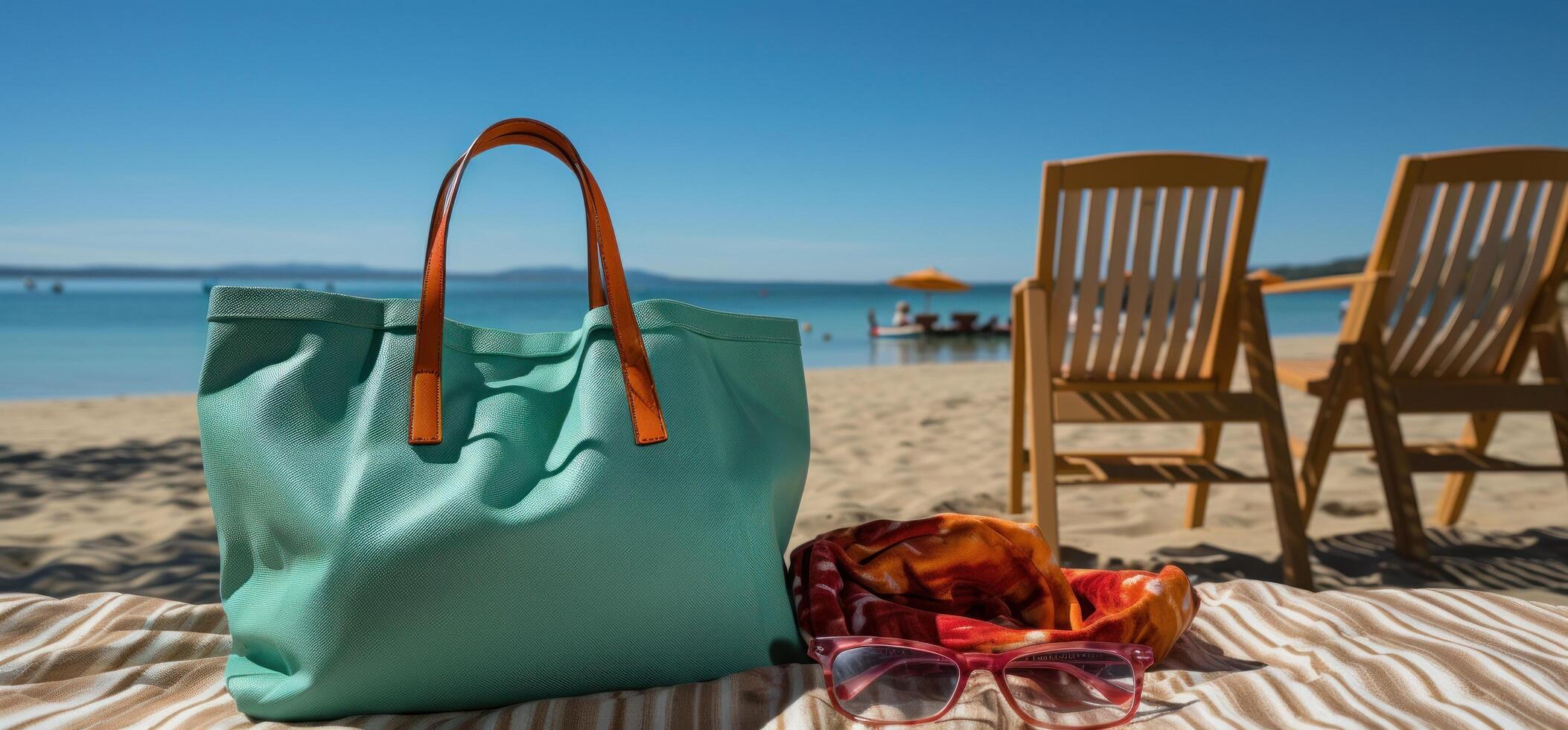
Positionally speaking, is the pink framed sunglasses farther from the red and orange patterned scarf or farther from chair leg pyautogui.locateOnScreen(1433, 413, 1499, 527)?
chair leg pyautogui.locateOnScreen(1433, 413, 1499, 527)

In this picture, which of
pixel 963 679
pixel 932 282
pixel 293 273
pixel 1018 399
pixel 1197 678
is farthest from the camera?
pixel 293 273

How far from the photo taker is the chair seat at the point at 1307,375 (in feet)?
10.1

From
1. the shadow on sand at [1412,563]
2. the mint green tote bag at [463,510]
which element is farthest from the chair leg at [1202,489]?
the mint green tote bag at [463,510]

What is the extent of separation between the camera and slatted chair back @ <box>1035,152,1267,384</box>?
2.75 metres

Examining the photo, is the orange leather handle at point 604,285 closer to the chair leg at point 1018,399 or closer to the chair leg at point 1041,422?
the chair leg at point 1041,422

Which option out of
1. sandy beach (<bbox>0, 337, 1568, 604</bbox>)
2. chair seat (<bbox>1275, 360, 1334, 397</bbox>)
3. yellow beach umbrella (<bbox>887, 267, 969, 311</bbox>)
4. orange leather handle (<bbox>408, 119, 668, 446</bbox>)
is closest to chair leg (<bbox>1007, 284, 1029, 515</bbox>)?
sandy beach (<bbox>0, 337, 1568, 604</bbox>)

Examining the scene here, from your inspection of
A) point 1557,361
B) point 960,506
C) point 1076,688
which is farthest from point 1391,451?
point 1076,688

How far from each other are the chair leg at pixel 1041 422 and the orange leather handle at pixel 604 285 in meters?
1.65

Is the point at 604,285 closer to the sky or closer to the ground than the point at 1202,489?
closer to the sky

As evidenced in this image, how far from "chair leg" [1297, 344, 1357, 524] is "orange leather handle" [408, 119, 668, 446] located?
2.73 metres

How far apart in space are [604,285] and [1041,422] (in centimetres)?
177

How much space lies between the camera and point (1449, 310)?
316cm

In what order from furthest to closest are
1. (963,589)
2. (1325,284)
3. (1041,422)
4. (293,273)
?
1. (293,273)
2. (1325,284)
3. (1041,422)
4. (963,589)

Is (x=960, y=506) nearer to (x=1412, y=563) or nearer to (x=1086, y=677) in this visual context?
(x=1412, y=563)
